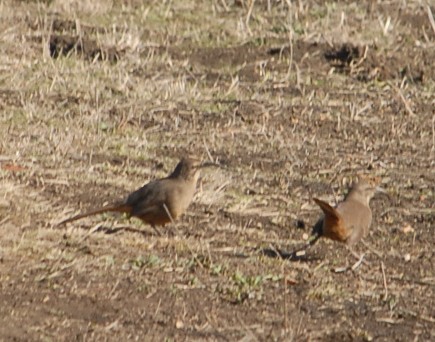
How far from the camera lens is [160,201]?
7773 millimetres

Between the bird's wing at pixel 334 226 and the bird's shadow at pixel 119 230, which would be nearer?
the bird's wing at pixel 334 226

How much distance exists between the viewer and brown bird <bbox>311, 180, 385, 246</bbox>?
7.23m

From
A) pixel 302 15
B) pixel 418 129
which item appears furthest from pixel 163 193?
pixel 302 15

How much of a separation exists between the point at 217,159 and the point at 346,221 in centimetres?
238

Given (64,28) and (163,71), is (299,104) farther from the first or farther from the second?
(64,28)

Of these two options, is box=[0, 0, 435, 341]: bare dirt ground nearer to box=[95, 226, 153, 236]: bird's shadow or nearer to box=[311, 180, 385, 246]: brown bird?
box=[95, 226, 153, 236]: bird's shadow

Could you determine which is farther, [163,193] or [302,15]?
[302,15]

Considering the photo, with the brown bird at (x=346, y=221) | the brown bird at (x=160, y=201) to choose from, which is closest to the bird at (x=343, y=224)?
the brown bird at (x=346, y=221)

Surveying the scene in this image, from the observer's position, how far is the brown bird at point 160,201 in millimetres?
7746

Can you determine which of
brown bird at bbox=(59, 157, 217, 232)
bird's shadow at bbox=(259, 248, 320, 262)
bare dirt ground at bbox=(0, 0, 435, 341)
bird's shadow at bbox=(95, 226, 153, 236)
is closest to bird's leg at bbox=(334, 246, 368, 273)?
bare dirt ground at bbox=(0, 0, 435, 341)

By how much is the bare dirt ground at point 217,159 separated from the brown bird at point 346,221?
166mm

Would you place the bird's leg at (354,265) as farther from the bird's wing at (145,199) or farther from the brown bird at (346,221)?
the bird's wing at (145,199)

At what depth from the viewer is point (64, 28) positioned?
1301 cm

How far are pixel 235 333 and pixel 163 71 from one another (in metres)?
5.86
